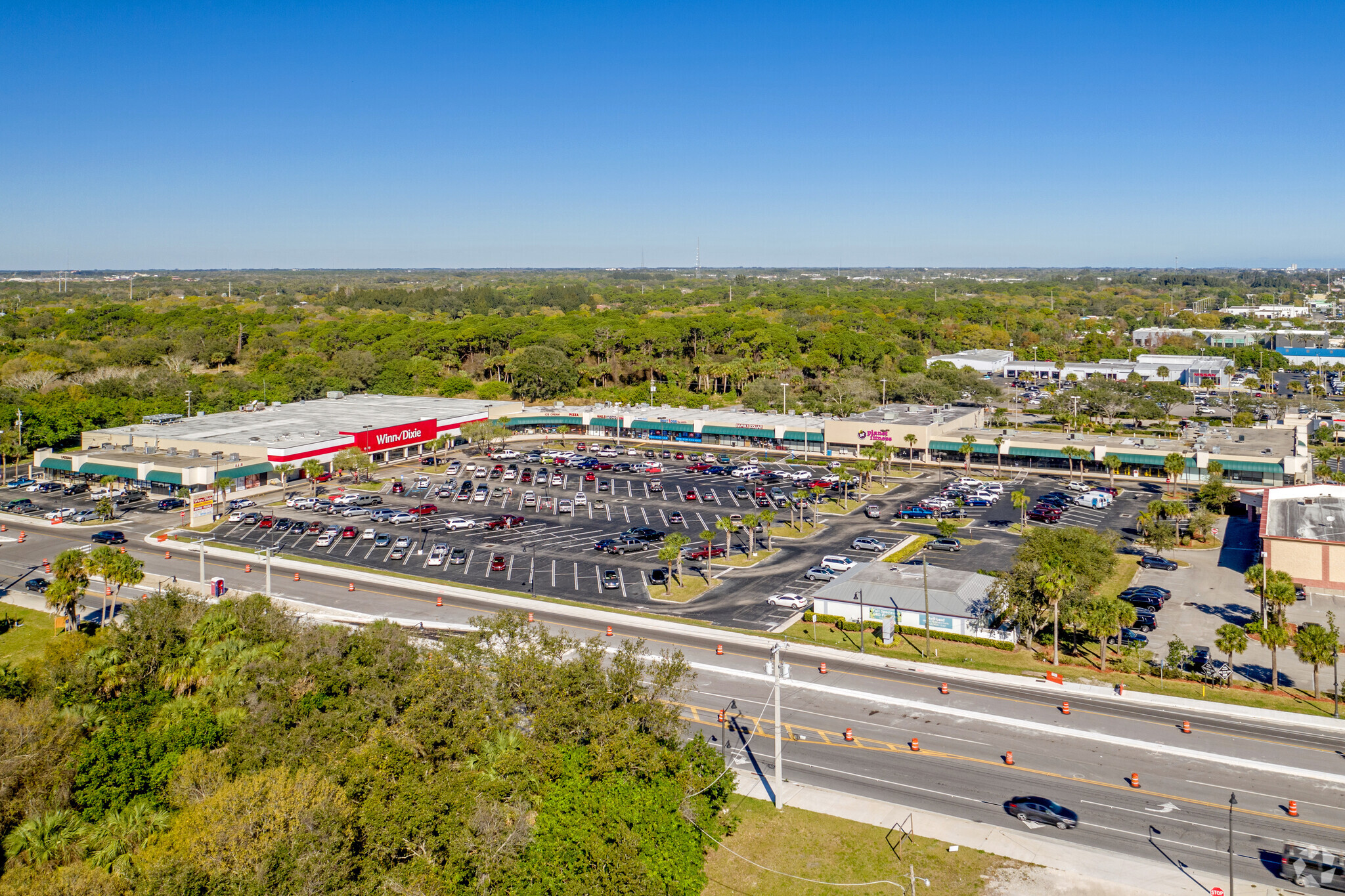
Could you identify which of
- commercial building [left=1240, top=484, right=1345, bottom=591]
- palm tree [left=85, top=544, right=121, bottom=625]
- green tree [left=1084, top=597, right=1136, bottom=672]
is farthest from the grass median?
palm tree [left=85, top=544, right=121, bottom=625]

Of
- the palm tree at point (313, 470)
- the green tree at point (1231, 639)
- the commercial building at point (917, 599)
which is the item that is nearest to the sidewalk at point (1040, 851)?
the green tree at point (1231, 639)

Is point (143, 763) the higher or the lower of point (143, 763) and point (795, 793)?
the higher

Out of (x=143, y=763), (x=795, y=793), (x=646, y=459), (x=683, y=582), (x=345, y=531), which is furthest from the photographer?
(x=646, y=459)

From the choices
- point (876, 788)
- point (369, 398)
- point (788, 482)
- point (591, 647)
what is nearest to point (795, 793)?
point (876, 788)

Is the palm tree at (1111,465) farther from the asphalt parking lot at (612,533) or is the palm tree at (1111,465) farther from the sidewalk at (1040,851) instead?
the sidewalk at (1040,851)

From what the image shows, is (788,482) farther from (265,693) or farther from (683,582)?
(265,693)
